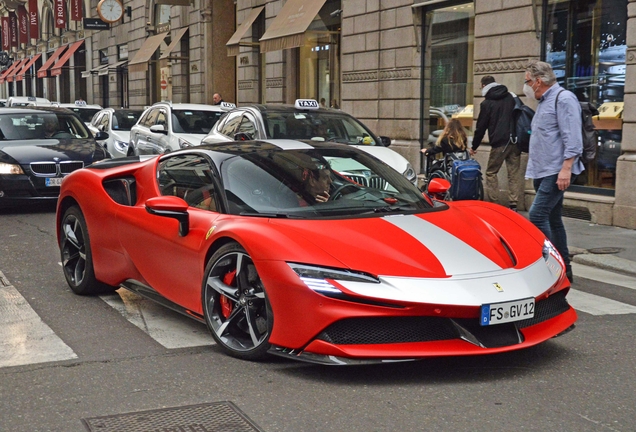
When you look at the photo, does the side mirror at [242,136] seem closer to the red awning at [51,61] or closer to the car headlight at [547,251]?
the car headlight at [547,251]

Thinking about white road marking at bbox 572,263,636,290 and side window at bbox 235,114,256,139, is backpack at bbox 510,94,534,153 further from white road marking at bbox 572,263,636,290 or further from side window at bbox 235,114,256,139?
side window at bbox 235,114,256,139

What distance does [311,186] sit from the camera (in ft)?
18.2

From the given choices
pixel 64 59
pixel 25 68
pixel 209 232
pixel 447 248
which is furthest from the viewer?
pixel 25 68

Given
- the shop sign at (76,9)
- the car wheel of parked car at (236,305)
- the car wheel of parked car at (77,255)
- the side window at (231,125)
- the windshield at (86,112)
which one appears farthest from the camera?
the shop sign at (76,9)

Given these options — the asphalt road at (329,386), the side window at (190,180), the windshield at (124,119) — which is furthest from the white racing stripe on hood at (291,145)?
the windshield at (124,119)

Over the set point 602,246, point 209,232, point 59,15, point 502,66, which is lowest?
point 602,246

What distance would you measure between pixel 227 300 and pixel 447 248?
1.27 metres

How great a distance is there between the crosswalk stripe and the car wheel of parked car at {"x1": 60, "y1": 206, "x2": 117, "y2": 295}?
349 cm

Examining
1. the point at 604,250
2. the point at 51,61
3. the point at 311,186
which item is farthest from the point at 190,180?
the point at 51,61

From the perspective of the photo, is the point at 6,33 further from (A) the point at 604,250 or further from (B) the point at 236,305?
(B) the point at 236,305

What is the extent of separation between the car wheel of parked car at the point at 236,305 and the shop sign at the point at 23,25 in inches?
2243

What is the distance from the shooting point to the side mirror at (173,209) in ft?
18.1

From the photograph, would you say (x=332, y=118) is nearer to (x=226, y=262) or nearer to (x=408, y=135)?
(x=408, y=135)

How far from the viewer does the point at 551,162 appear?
7.45 m
